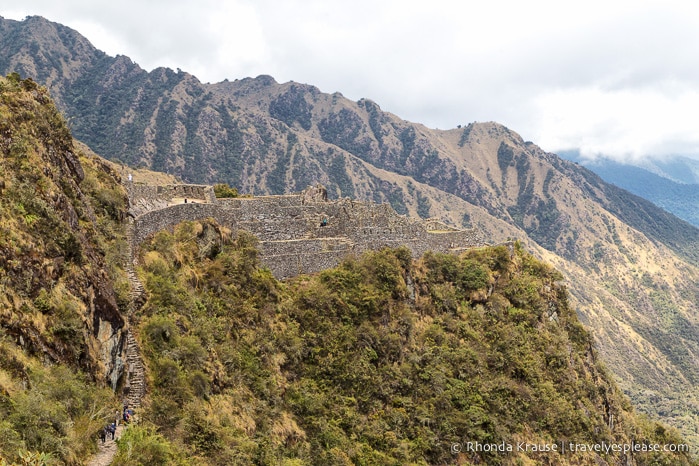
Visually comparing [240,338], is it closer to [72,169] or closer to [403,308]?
[72,169]

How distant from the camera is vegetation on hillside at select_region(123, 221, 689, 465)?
63.4 ft

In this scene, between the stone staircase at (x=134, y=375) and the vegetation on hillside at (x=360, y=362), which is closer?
the stone staircase at (x=134, y=375)

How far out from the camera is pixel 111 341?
1670cm

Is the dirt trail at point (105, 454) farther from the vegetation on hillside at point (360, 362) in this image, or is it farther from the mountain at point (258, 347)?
the vegetation on hillside at point (360, 362)

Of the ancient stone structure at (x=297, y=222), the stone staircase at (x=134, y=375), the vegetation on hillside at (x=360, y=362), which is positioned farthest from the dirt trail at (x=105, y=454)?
the ancient stone structure at (x=297, y=222)

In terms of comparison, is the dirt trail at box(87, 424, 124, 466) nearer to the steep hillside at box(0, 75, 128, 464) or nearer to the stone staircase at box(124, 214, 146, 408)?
the steep hillside at box(0, 75, 128, 464)

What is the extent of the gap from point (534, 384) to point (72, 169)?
98.7ft

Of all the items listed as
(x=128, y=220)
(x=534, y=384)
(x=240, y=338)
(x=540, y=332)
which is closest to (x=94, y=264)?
(x=128, y=220)

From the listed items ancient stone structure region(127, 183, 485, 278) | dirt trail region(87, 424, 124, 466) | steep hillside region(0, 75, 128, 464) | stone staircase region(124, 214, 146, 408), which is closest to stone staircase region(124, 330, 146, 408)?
stone staircase region(124, 214, 146, 408)

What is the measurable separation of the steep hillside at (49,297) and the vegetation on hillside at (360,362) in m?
1.78

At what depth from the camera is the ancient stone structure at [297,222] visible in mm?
30422

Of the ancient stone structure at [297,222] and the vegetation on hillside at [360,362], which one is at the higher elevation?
the ancient stone structure at [297,222]

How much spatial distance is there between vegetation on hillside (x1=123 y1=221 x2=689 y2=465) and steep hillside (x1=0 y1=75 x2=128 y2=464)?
5.84ft

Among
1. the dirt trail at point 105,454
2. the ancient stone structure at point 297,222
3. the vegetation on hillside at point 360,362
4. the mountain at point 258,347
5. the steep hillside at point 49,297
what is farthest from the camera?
the ancient stone structure at point 297,222
